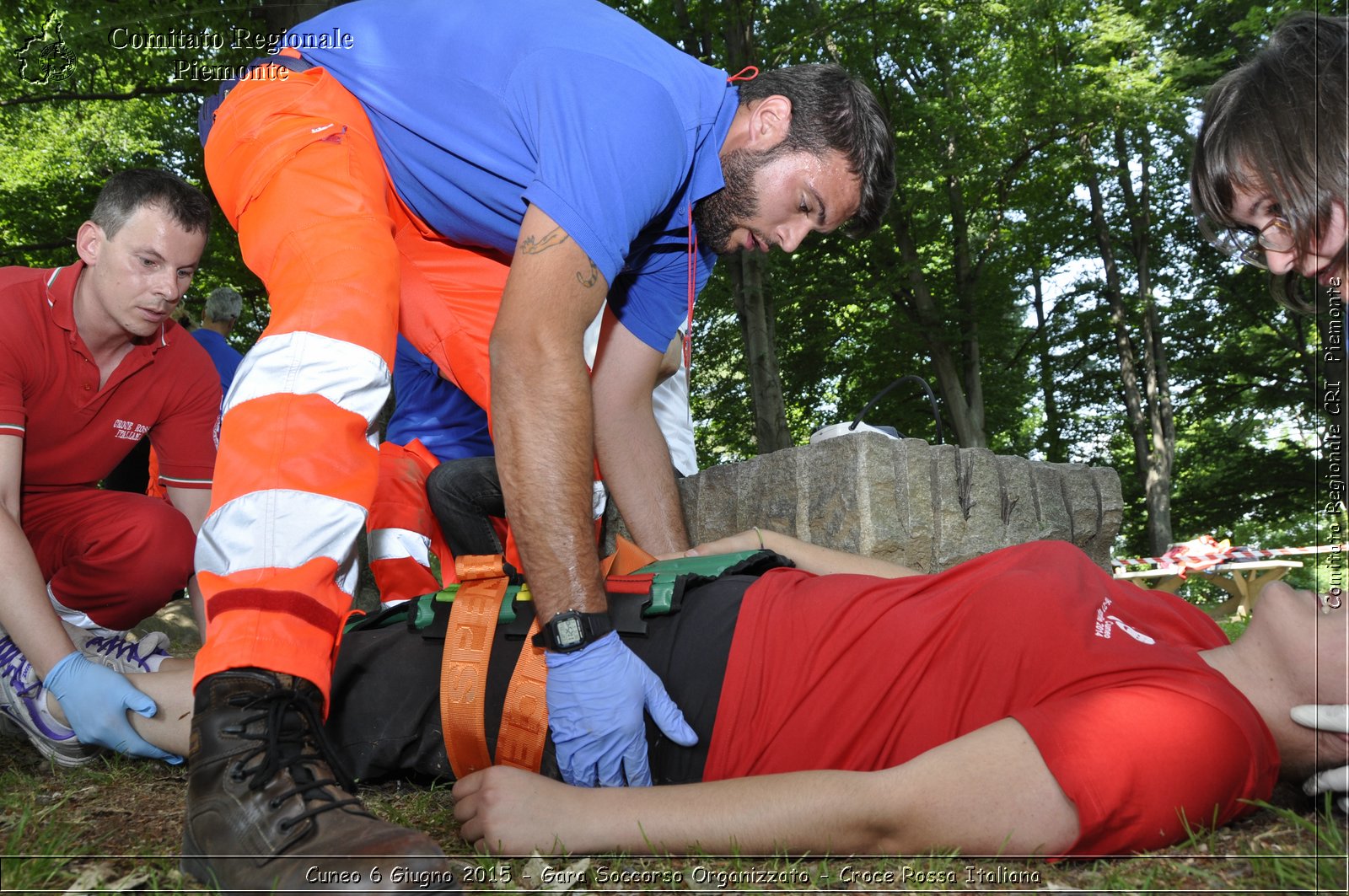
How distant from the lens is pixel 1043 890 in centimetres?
136

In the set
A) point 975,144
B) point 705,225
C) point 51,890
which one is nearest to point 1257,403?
point 975,144

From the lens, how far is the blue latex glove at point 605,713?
1.71m

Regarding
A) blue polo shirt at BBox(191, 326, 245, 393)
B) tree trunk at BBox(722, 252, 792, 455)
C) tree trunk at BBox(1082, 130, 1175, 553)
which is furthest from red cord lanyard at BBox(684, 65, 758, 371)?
tree trunk at BBox(1082, 130, 1175, 553)

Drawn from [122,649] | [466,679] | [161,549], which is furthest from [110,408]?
[466,679]

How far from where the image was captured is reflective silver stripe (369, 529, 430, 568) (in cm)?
304

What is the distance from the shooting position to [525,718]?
1.80 metres

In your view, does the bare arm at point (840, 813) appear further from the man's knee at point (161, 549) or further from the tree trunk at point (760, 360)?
the tree trunk at point (760, 360)

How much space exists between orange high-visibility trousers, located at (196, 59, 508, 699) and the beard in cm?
86

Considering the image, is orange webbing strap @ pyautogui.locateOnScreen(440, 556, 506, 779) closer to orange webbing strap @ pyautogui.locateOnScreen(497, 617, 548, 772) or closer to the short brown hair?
orange webbing strap @ pyautogui.locateOnScreen(497, 617, 548, 772)

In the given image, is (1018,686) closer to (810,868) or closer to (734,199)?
(810,868)

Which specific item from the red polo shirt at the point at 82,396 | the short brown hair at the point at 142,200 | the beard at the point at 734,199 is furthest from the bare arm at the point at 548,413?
the red polo shirt at the point at 82,396

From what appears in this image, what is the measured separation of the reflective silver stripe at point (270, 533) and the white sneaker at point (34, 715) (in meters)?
0.92

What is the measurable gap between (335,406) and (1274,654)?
1.72 metres

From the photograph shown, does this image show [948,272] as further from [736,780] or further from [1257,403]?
[736,780]
